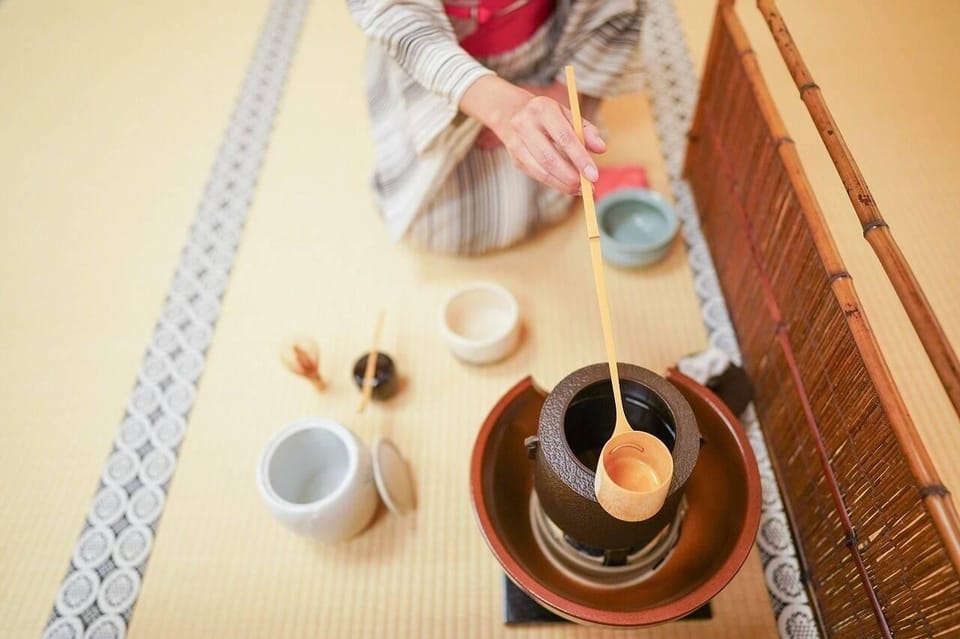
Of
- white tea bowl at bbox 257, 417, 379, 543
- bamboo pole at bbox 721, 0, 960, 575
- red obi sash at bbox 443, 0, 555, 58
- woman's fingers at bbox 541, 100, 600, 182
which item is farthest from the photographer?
red obi sash at bbox 443, 0, 555, 58

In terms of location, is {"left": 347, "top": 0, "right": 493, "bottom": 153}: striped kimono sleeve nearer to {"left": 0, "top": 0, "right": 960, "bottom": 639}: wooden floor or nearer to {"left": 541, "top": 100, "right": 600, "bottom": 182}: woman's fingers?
{"left": 541, "top": 100, "right": 600, "bottom": 182}: woman's fingers

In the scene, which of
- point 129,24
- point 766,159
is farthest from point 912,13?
point 129,24

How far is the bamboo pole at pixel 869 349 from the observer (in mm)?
729

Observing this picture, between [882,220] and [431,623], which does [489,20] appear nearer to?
[882,220]

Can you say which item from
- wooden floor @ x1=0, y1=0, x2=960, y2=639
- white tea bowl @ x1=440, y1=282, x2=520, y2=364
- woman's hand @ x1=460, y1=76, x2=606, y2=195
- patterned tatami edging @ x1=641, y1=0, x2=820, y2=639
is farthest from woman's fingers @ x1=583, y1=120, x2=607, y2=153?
patterned tatami edging @ x1=641, y1=0, x2=820, y2=639

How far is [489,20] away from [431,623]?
120cm

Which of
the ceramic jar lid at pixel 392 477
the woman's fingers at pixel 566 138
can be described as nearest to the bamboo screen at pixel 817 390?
the woman's fingers at pixel 566 138

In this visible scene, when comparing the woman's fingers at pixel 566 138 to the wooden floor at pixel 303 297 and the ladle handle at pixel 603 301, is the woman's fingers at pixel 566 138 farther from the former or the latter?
the wooden floor at pixel 303 297

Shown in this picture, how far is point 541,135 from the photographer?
104cm

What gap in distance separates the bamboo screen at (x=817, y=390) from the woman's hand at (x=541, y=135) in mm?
374

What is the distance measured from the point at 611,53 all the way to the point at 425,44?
509 millimetres

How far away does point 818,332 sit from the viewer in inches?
41.1

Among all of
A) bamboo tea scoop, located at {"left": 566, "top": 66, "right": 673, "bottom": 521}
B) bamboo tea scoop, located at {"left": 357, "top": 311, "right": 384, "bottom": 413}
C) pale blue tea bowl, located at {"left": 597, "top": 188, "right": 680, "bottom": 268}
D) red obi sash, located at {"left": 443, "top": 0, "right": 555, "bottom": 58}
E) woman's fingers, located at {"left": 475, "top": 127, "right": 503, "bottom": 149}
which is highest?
red obi sash, located at {"left": 443, "top": 0, "right": 555, "bottom": 58}

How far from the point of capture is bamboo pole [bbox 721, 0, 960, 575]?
729mm
